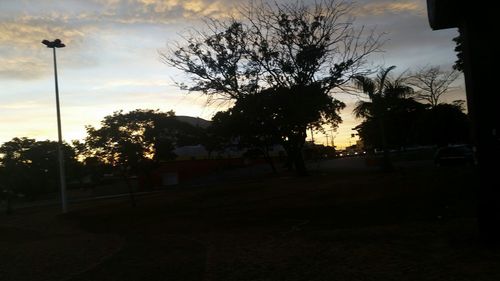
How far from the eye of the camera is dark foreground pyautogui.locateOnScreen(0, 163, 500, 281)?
787 cm

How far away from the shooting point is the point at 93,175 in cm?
2789

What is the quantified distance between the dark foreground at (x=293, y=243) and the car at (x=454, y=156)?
35.1 feet

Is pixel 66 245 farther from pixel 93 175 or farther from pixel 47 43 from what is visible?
pixel 47 43

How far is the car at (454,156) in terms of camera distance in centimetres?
2938

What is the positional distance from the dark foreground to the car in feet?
35.1

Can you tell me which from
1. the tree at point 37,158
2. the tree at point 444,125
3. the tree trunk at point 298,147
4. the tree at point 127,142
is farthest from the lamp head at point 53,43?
the tree at point 444,125

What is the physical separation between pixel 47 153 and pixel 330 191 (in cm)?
4327

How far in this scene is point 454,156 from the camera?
1177 inches

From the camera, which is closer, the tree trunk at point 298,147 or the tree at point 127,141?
the tree at point 127,141

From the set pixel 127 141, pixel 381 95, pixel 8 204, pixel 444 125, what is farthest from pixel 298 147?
pixel 444 125

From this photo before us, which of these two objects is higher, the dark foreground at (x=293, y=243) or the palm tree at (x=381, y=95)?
the palm tree at (x=381, y=95)

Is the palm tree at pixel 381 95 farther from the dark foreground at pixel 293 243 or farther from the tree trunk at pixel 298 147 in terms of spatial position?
the dark foreground at pixel 293 243

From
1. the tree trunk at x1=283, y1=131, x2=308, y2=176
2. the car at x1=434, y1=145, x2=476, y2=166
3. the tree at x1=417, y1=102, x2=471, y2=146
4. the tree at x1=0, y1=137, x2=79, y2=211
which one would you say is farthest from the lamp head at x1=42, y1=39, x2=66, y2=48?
the tree at x1=417, y1=102, x2=471, y2=146

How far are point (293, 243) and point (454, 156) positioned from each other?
22.3 metres
